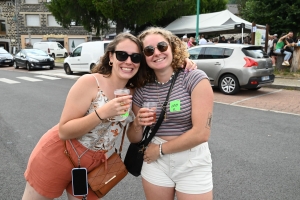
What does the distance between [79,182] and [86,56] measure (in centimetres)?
1335

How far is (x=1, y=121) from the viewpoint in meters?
6.21

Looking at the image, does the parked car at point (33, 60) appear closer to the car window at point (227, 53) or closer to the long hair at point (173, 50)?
the car window at point (227, 53)

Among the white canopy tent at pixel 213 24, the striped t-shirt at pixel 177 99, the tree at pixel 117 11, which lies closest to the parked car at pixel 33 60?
the tree at pixel 117 11

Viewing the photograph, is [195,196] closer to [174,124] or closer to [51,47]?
[174,124]

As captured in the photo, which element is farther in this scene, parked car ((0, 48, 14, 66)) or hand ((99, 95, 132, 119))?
parked car ((0, 48, 14, 66))

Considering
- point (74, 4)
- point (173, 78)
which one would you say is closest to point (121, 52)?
point (173, 78)

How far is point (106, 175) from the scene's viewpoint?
77.4 inches

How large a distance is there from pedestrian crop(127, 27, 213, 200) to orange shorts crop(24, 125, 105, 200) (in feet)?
1.27

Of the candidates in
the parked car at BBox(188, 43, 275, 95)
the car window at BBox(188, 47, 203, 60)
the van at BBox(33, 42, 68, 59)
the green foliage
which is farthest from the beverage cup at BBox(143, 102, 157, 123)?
the van at BBox(33, 42, 68, 59)

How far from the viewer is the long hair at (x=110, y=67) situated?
6.14ft

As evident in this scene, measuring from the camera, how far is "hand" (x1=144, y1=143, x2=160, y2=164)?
6.06 feet

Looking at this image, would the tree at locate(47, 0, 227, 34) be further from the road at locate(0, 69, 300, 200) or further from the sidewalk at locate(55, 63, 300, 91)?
the road at locate(0, 69, 300, 200)

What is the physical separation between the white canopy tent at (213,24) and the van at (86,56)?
25.7ft

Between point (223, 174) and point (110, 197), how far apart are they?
1.49 m
